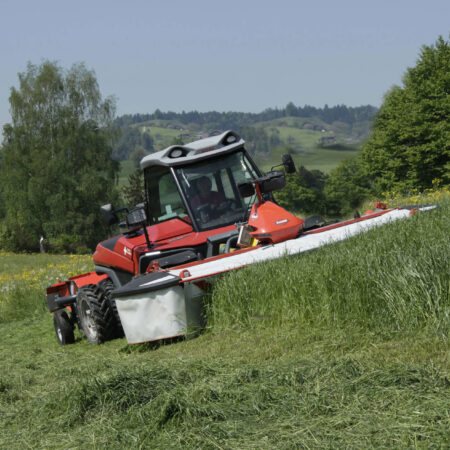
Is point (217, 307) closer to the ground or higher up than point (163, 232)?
closer to the ground

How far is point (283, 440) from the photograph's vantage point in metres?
3.33

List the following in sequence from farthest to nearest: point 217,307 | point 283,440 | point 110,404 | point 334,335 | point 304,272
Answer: point 217,307
point 304,272
point 334,335
point 110,404
point 283,440

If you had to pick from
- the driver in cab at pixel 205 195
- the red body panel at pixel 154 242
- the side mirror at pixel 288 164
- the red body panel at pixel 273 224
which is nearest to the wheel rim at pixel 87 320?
the red body panel at pixel 154 242

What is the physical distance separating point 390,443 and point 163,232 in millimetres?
5634

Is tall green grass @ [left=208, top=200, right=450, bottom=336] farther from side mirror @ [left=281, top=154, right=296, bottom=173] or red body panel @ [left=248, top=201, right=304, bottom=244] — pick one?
side mirror @ [left=281, top=154, right=296, bottom=173]

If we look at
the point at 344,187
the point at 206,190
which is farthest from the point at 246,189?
the point at 344,187

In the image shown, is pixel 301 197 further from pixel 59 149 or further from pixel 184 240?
pixel 184 240

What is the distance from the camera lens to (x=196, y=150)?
27.5 feet

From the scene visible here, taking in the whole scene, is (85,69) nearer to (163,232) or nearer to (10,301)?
(10,301)

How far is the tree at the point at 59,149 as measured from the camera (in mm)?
43312

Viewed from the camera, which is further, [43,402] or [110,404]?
[43,402]

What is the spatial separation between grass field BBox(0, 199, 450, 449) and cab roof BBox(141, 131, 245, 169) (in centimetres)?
221

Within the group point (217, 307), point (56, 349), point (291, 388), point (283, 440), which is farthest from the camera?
point (56, 349)

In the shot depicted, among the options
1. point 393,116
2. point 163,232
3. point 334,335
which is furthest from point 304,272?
point 393,116
